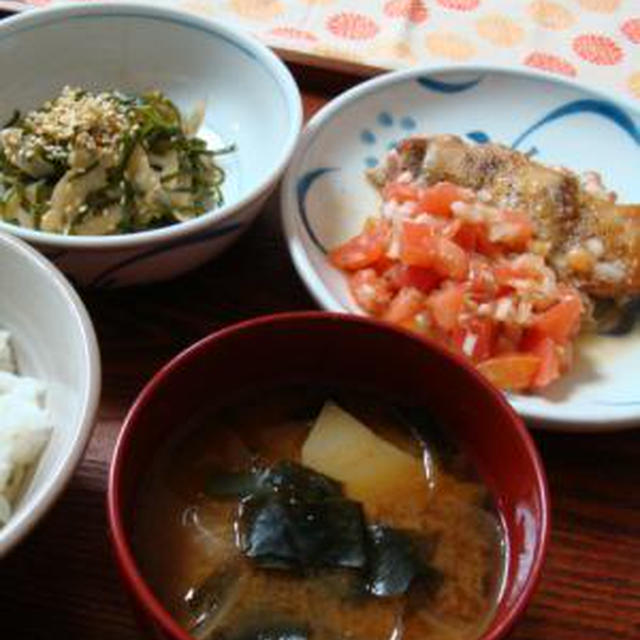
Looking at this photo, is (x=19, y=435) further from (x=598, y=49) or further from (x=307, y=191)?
(x=598, y=49)

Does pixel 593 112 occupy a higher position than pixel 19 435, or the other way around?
pixel 593 112

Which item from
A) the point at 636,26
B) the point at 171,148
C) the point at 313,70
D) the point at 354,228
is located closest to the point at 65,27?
the point at 171,148

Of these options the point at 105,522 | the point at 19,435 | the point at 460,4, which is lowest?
the point at 105,522

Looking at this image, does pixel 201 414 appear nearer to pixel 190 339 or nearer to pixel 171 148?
pixel 190 339

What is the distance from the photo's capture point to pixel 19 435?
3.51 ft

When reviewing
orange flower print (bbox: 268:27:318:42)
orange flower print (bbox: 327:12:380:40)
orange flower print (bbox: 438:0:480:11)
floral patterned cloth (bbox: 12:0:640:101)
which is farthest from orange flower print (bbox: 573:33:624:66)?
orange flower print (bbox: 268:27:318:42)

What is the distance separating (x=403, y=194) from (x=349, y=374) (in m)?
0.50

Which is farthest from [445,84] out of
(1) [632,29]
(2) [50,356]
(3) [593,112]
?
(2) [50,356]

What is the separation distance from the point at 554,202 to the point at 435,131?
33cm

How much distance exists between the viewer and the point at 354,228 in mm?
1591

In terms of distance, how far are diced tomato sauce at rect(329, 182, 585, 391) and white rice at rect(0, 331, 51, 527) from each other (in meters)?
0.52

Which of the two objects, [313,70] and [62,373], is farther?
[313,70]

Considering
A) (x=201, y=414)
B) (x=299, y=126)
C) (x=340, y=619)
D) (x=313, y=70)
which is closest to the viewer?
(x=340, y=619)

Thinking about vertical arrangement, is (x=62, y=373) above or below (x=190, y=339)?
above
